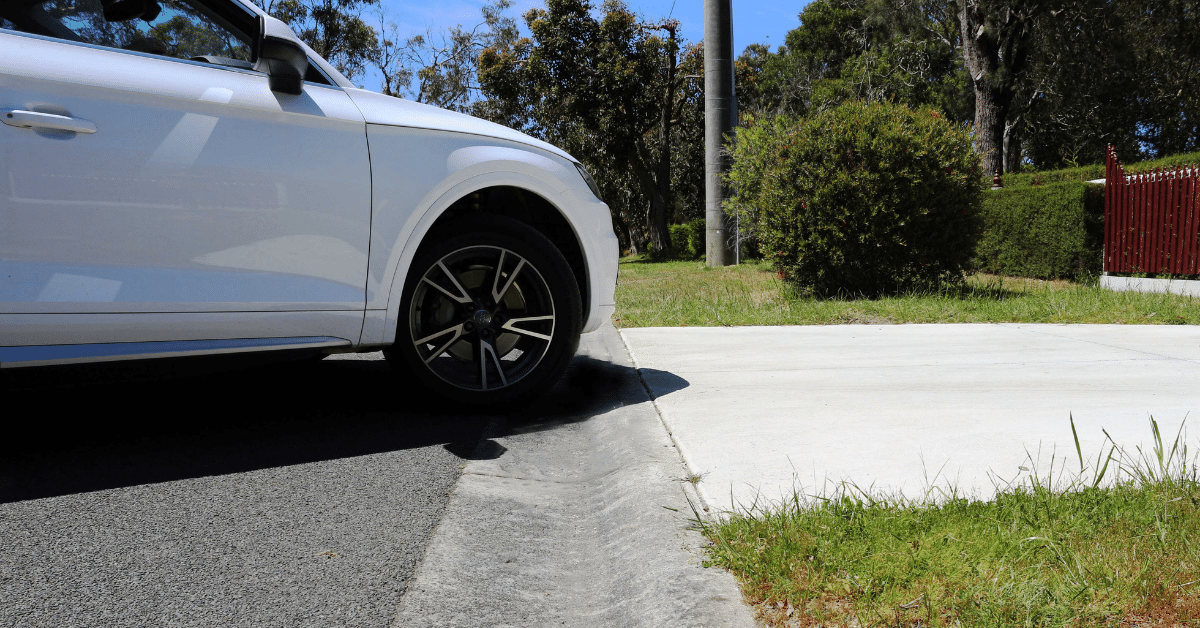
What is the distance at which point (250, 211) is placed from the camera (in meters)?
3.06

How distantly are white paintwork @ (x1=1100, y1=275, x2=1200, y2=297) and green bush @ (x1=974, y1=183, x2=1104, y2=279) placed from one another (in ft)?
1.50

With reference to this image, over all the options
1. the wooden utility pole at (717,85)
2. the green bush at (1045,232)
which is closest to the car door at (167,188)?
the green bush at (1045,232)

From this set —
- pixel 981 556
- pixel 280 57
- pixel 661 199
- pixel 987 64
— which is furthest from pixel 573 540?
pixel 661 199

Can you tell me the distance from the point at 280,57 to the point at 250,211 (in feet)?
1.92

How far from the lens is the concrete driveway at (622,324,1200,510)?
8.80 feet

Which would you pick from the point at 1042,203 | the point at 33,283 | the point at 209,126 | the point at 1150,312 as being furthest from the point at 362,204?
the point at 1042,203

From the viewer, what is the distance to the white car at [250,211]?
2758 mm

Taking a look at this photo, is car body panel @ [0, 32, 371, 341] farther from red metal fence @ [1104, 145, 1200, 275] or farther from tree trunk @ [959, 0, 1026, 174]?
tree trunk @ [959, 0, 1026, 174]

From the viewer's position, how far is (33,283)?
272 centimetres

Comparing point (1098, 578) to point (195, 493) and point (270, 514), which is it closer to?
point (270, 514)

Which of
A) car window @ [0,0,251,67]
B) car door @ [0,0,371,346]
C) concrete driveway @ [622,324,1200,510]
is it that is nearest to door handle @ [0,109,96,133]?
car door @ [0,0,371,346]

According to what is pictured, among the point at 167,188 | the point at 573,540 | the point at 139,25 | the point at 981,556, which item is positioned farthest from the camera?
the point at 139,25

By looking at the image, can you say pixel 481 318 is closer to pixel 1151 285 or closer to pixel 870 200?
pixel 870 200

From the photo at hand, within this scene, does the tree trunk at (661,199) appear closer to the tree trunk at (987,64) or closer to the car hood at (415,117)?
the tree trunk at (987,64)
